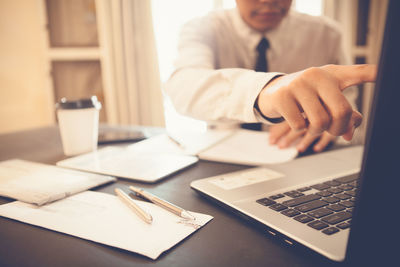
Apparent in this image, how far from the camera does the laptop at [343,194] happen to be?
19 centimetres

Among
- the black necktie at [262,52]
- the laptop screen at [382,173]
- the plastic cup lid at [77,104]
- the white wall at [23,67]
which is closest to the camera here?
the laptop screen at [382,173]

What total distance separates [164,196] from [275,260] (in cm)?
21

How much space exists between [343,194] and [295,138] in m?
0.35

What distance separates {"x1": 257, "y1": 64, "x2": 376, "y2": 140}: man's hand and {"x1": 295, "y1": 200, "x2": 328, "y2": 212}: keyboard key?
0.09 meters

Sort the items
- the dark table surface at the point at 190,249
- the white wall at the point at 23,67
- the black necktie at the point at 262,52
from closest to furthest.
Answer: the dark table surface at the point at 190,249 < the black necktie at the point at 262,52 < the white wall at the point at 23,67

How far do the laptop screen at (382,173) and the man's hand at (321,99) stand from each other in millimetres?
118

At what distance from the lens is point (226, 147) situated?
70cm

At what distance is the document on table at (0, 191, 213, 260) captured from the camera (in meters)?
0.31

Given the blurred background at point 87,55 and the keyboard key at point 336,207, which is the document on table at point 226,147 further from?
the blurred background at point 87,55

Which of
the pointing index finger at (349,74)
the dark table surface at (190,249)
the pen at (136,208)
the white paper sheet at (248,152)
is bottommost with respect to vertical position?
the dark table surface at (190,249)

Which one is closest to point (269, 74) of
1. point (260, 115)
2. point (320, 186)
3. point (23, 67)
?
point (260, 115)

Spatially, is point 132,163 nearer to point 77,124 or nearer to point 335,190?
point 77,124

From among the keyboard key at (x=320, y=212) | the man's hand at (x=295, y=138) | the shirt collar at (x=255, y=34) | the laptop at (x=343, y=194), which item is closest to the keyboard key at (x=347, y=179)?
the laptop at (x=343, y=194)

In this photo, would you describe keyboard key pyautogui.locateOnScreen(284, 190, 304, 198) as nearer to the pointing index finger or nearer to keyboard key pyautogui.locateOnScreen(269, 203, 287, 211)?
keyboard key pyautogui.locateOnScreen(269, 203, 287, 211)
